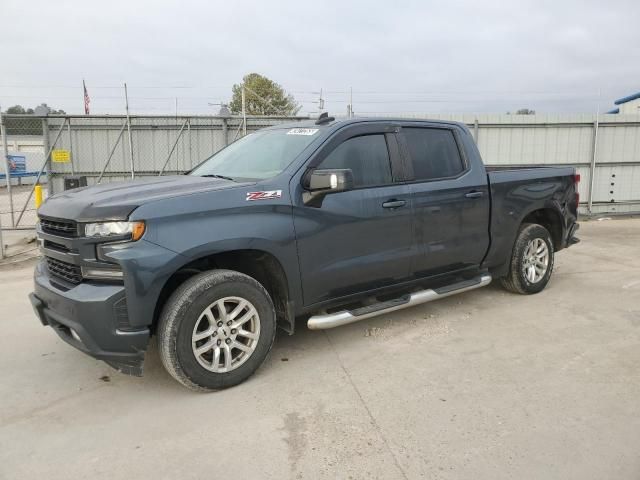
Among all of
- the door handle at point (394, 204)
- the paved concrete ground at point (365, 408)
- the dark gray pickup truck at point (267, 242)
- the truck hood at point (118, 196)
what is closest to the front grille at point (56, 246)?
the dark gray pickup truck at point (267, 242)

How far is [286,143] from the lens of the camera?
165 inches

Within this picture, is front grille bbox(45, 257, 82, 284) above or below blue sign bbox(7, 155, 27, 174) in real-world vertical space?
below

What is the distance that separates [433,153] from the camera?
4.68 meters

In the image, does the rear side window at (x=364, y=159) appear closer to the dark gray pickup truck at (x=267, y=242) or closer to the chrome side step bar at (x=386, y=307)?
the dark gray pickup truck at (x=267, y=242)

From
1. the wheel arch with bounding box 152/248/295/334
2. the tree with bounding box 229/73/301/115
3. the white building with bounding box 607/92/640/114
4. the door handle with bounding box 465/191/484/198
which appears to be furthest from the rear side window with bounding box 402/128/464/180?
the tree with bounding box 229/73/301/115

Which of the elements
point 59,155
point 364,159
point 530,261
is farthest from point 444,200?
point 59,155

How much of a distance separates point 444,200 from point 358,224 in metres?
1.02

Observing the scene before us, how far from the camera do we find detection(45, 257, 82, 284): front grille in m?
3.25

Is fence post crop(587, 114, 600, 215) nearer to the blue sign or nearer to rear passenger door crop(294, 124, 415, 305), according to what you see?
rear passenger door crop(294, 124, 415, 305)

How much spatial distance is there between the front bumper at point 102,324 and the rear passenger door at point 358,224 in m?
1.26

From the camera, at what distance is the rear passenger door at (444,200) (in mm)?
4418

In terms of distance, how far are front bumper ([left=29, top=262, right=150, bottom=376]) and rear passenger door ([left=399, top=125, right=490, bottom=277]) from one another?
7.89 feet

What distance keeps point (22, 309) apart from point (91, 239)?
304 centimetres

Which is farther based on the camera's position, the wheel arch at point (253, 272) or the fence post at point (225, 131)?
the fence post at point (225, 131)
